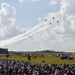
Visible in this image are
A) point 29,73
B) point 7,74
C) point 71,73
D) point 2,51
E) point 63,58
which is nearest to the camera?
point 71,73

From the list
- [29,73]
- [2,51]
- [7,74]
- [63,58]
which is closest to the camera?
[29,73]

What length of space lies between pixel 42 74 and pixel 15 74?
12.5 feet

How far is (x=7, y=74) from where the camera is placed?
42.2m

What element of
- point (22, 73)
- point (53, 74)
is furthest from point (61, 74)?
point (22, 73)

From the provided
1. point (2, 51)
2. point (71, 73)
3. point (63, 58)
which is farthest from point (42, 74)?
point (2, 51)

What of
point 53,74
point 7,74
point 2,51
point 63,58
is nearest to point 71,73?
point 53,74

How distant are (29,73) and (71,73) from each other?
5.29 metres

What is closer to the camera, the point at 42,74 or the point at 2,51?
the point at 42,74

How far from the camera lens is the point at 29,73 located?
39.3 meters

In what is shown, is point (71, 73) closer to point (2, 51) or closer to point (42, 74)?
point (42, 74)

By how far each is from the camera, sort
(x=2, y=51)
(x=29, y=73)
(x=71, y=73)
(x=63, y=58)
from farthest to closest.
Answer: (x=2, y=51)
(x=63, y=58)
(x=29, y=73)
(x=71, y=73)

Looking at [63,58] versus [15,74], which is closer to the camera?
[15,74]

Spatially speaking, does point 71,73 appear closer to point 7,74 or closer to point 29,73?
point 29,73

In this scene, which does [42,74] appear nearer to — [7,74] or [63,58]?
[7,74]
